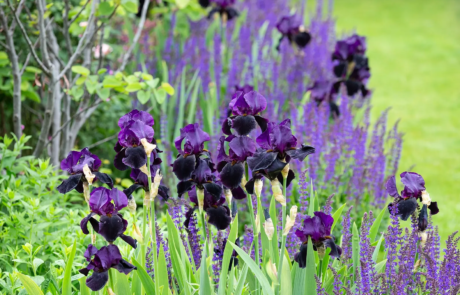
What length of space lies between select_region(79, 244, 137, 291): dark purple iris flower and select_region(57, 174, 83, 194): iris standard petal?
0.62ft

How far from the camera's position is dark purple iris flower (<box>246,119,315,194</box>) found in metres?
1.45

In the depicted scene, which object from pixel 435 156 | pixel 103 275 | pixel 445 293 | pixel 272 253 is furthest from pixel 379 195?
pixel 435 156

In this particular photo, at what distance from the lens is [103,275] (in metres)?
1.41

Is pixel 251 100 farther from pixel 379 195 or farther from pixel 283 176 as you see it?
pixel 379 195

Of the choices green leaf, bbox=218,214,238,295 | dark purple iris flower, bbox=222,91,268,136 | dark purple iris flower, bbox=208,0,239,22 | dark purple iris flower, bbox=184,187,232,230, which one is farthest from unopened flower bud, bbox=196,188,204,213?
dark purple iris flower, bbox=208,0,239,22

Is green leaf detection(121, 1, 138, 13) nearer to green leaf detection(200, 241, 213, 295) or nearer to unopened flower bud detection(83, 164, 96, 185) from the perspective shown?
unopened flower bud detection(83, 164, 96, 185)

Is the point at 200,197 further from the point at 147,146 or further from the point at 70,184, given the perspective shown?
the point at 70,184

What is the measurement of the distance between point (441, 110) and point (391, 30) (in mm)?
3845

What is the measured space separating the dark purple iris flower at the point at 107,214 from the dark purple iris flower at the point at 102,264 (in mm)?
37

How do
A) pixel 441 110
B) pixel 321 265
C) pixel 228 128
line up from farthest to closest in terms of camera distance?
pixel 441 110 < pixel 321 265 < pixel 228 128

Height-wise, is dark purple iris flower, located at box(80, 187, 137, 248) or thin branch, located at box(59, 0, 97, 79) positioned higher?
thin branch, located at box(59, 0, 97, 79)

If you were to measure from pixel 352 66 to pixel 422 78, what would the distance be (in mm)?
3786

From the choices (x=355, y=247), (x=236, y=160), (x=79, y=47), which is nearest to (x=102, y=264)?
(x=236, y=160)

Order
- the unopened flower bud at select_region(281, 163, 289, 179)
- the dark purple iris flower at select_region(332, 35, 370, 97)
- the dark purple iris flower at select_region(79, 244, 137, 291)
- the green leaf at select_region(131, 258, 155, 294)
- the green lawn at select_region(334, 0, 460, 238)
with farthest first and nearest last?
the green lawn at select_region(334, 0, 460, 238) → the dark purple iris flower at select_region(332, 35, 370, 97) → the green leaf at select_region(131, 258, 155, 294) → the unopened flower bud at select_region(281, 163, 289, 179) → the dark purple iris flower at select_region(79, 244, 137, 291)
